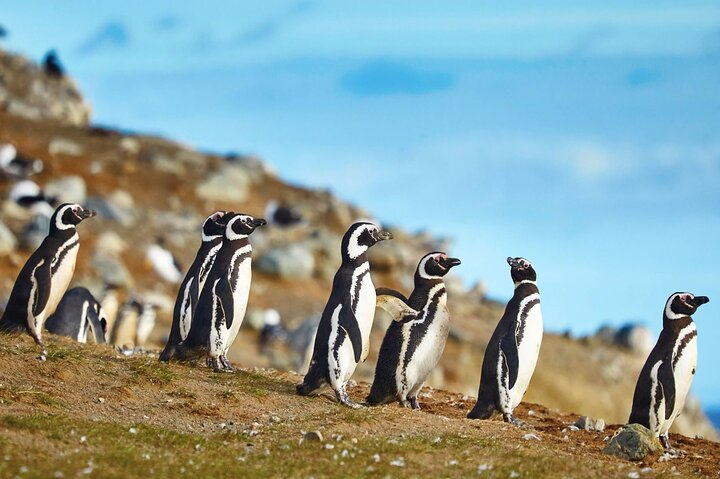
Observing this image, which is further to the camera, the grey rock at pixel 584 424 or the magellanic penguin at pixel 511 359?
the grey rock at pixel 584 424

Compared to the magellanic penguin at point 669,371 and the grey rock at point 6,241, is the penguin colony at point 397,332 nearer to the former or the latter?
the magellanic penguin at point 669,371

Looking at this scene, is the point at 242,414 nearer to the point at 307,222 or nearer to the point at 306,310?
the point at 306,310

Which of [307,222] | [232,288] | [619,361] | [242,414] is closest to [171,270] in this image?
[307,222]

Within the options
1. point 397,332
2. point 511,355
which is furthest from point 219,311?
point 511,355

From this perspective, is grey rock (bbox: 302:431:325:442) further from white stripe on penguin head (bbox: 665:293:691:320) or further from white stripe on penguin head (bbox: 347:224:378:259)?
white stripe on penguin head (bbox: 665:293:691:320)

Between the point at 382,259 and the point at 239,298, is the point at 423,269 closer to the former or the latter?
the point at 239,298

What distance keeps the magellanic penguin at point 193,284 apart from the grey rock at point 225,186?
2846cm

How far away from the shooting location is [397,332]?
12.4m

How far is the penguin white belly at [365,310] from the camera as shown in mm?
12172

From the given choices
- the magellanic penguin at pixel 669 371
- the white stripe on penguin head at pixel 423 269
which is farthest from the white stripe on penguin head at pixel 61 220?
the magellanic penguin at pixel 669 371

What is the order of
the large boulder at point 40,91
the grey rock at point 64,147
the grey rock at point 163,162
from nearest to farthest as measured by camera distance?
the grey rock at point 64,147 < the grey rock at point 163,162 < the large boulder at point 40,91

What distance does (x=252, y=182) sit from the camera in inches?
1813

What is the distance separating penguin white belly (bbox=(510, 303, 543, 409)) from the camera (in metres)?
12.1

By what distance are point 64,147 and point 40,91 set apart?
1277cm
